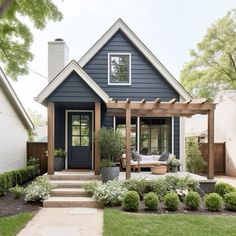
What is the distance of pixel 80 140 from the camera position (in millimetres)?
13336

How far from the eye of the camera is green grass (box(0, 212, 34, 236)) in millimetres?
6273

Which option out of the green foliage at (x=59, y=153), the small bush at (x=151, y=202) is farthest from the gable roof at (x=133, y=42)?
the small bush at (x=151, y=202)

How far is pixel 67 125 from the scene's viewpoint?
13297 mm

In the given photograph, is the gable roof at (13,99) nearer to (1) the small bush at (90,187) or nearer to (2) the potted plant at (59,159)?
(2) the potted plant at (59,159)

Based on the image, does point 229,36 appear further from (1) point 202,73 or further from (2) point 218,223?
(2) point 218,223

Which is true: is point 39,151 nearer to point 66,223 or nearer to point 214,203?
point 66,223

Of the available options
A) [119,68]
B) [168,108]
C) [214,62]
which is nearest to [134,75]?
[119,68]

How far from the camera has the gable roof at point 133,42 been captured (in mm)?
13305

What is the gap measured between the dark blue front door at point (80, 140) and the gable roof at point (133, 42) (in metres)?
2.21

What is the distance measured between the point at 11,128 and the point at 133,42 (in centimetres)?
634

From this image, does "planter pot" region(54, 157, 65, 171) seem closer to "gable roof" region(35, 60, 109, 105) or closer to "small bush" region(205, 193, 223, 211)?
"gable roof" region(35, 60, 109, 105)

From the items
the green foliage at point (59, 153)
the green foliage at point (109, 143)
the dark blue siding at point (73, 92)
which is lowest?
the green foliage at point (59, 153)

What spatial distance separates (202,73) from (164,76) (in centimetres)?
1571

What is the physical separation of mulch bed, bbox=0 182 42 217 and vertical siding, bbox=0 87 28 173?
3.24 meters
